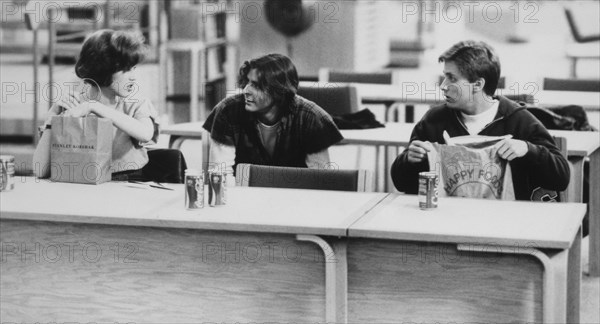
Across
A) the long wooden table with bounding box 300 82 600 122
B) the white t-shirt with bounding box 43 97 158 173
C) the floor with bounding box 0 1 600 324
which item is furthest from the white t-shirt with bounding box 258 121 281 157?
the long wooden table with bounding box 300 82 600 122

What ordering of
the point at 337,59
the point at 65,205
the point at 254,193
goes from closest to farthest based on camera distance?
the point at 65,205, the point at 254,193, the point at 337,59

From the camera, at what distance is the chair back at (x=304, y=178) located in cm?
362

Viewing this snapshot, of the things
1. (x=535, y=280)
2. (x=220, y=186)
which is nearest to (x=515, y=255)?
(x=535, y=280)

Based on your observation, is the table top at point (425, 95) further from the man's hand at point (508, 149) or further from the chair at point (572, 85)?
the man's hand at point (508, 149)

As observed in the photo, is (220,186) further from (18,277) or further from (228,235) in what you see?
(18,277)

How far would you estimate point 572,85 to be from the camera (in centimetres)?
624

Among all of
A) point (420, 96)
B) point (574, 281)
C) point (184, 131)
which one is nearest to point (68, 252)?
point (574, 281)

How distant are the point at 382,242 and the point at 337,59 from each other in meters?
6.38

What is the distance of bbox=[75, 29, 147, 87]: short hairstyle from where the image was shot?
396 centimetres

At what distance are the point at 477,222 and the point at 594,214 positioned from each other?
1.99 meters

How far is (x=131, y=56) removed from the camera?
13.1 ft

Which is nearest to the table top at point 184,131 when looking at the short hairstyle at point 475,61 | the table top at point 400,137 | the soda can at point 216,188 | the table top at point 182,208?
the table top at point 400,137

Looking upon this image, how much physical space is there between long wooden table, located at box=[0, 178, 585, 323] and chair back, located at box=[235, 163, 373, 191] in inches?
6.7

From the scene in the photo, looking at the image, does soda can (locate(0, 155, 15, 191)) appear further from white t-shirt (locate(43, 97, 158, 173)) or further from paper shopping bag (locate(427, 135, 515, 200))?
paper shopping bag (locate(427, 135, 515, 200))
